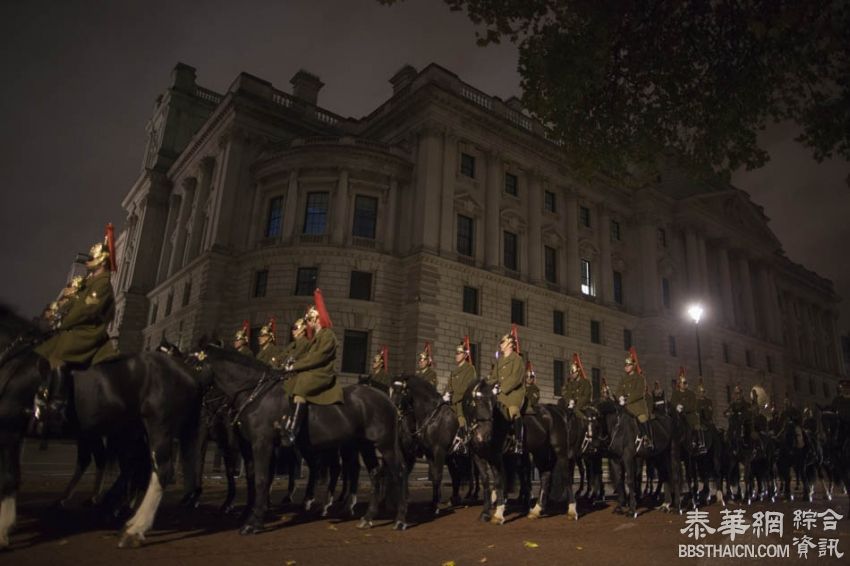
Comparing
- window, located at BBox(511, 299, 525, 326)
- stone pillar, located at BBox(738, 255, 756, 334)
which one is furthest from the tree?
stone pillar, located at BBox(738, 255, 756, 334)

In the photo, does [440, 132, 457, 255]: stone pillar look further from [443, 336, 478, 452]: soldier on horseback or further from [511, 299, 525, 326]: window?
[443, 336, 478, 452]: soldier on horseback

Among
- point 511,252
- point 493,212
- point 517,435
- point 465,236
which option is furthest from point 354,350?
point 517,435

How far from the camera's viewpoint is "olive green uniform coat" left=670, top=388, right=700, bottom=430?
13.6 m

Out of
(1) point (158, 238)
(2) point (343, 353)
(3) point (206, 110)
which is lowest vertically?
(2) point (343, 353)

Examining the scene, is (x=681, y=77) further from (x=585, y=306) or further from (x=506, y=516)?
(x=585, y=306)

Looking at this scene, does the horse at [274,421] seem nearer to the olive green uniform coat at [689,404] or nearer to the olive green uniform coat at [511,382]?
the olive green uniform coat at [511,382]

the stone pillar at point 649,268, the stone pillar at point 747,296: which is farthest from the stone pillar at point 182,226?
the stone pillar at point 747,296

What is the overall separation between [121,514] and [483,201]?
29924mm

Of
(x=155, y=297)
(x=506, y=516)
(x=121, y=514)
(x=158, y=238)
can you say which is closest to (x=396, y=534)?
(x=506, y=516)

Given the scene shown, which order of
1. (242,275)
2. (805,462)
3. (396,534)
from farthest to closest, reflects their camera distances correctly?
(242,275)
(805,462)
(396,534)

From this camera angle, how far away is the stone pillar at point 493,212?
34.3 m

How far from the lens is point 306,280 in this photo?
3041 cm

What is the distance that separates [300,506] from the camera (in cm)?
990

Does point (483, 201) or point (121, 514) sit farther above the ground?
point (483, 201)
